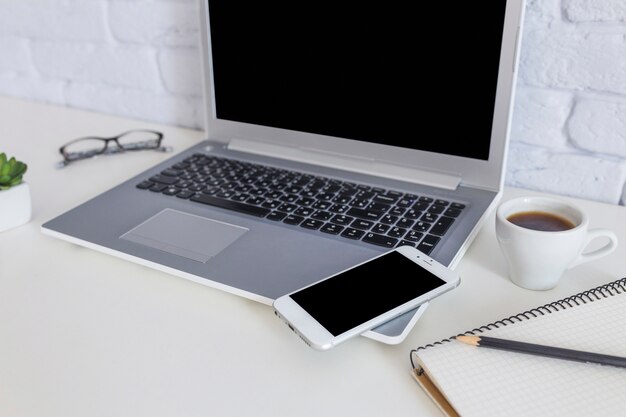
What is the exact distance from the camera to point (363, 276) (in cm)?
53

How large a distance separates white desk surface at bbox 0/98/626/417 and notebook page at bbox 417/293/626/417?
31 mm

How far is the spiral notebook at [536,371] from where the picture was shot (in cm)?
40

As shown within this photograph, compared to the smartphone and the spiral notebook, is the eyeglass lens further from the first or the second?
the spiral notebook

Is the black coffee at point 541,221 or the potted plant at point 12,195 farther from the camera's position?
the potted plant at point 12,195

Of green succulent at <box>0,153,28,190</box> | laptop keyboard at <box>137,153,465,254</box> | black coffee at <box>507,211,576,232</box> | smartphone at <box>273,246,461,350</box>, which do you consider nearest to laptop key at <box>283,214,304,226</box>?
laptop keyboard at <box>137,153,465,254</box>

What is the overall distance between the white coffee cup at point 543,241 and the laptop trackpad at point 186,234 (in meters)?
0.28

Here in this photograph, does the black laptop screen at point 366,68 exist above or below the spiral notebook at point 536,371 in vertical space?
above

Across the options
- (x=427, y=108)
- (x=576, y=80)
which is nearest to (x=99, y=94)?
(x=427, y=108)

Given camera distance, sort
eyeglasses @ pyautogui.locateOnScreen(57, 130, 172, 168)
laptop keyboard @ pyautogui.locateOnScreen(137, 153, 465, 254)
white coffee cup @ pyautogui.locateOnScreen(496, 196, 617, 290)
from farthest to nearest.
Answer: eyeglasses @ pyautogui.locateOnScreen(57, 130, 172, 168) → laptop keyboard @ pyautogui.locateOnScreen(137, 153, 465, 254) → white coffee cup @ pyautogui.locateOnScreen(496, 196, 617, 290)

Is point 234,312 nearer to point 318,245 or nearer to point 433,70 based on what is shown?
point 318,245

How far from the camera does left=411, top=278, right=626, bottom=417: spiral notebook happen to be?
40 cm

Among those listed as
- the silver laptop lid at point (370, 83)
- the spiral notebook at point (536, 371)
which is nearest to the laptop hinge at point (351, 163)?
the silver laptop lid at point (370, 83)

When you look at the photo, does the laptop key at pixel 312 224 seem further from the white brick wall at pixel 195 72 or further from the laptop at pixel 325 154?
the white brick wall at pixel 195 72

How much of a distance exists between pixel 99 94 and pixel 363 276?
822 millimetres
